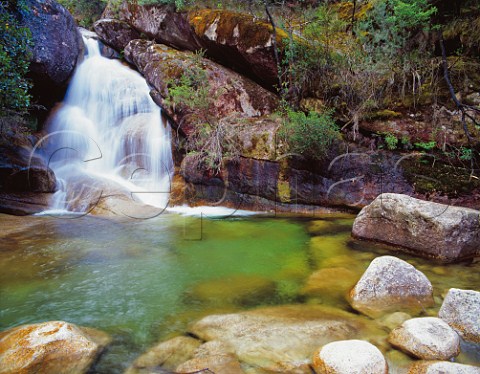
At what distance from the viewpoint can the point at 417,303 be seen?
11.8 ft

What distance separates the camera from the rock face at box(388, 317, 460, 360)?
2.70 metres

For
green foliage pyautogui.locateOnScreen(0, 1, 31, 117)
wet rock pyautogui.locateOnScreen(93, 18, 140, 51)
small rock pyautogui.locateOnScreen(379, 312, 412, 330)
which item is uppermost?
wet rock pyautogui.locateOnScreen(93, 18, 140, 51)

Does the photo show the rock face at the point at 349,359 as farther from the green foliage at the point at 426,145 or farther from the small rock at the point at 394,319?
the green foliage at the point at 426,145

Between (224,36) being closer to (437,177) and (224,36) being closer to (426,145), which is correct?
(426,145)

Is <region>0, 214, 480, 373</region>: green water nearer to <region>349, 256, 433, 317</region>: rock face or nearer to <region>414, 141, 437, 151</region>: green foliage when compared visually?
<region>349, 256, 433, 317</region>: rock face

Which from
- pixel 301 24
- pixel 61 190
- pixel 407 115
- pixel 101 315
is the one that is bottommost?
pixel 101 315

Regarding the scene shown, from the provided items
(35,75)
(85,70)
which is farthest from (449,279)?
(85,70)

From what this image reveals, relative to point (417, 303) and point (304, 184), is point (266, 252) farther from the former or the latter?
point (304, 184)

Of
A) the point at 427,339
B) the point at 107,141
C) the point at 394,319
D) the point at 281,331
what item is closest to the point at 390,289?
the point at 394,319

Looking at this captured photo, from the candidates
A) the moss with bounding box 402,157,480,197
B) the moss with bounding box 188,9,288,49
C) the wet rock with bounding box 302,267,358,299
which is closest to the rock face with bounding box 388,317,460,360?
→ the wet rock with bounding box 302,267,358,299

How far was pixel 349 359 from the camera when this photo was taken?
2514 millimetres

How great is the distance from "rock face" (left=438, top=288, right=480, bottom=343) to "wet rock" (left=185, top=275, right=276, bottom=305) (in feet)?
6.00

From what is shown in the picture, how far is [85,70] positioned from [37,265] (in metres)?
9.81

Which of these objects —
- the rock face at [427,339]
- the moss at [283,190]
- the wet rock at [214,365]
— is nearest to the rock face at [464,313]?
the rock face at [427,339]
